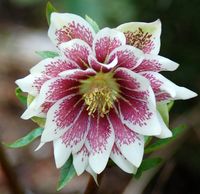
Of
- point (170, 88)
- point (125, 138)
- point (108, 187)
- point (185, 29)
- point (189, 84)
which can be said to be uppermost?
point (170, 88)

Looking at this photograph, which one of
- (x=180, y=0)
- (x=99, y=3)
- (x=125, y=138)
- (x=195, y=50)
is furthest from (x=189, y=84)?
(x=125, y=138)

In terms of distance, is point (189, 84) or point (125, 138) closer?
point (125, 138)

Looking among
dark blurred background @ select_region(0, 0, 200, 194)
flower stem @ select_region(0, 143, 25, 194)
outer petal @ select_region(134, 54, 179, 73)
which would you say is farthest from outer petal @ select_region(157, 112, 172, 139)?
dark blurred background @ select_region(0, 0, 200, 194)

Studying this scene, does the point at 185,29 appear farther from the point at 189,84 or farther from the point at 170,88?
the point at 170,88

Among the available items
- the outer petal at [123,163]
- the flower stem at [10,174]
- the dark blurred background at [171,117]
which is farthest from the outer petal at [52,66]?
the dark blurred background at [171,117]

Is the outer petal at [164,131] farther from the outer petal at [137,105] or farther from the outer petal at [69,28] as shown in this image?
the outer petal at [69,28]

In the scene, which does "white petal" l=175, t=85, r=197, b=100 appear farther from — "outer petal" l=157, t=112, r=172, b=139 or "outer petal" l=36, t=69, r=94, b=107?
"outer petal" l=36, t=69, r=94, b=107
